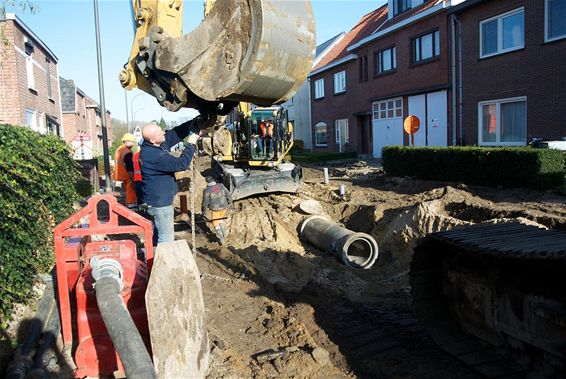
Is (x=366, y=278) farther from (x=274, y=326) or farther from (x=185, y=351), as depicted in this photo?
(x=185, y=351)

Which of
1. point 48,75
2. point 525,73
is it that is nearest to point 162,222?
point 525,73

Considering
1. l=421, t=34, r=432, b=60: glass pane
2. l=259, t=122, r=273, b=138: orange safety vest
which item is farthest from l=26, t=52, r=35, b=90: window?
l=421, t=34, r=432, b=60: glass pane

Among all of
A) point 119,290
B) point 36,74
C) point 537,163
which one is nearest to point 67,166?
point 119,290

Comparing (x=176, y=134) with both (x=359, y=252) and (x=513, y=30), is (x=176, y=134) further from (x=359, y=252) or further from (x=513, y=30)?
(x=513, y=30)

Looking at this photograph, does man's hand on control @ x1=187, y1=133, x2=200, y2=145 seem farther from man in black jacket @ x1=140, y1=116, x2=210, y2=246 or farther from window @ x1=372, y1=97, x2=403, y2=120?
window @ x1=372, y1=97, x2=403, y2=120

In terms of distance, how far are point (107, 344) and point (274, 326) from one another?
172cm

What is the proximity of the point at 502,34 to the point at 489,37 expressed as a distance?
24.3 inches

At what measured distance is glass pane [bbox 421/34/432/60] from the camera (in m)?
21.1

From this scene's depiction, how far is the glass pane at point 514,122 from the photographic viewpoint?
16.5 metres

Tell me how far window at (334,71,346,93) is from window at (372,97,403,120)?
4.27m

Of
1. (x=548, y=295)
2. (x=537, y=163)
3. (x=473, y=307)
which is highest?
(x=537, y=163)

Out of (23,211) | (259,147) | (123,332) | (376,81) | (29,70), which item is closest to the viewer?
(123,332)

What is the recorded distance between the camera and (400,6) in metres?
24.0

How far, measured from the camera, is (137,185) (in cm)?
641
